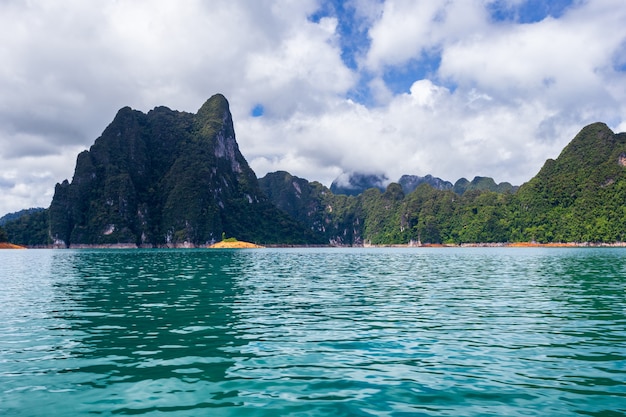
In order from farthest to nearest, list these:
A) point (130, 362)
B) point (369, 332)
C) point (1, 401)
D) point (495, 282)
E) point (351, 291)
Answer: point (495, 282), point (351, 291), point (369, 332), point (130, 362), point (1, 401)

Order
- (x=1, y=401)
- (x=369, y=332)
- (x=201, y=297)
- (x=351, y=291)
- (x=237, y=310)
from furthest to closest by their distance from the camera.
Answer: (x=351, y=291) → (x=201, y=297) → (x=237, y=310) → (x=369, y=332) → (x=1, y=401)

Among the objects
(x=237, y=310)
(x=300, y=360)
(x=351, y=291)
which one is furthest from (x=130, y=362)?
(x=351, y=291)

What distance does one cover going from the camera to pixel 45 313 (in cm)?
2522

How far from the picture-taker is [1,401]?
11070 millimetres

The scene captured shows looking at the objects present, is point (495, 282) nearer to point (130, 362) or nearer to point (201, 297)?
point (201, 297)

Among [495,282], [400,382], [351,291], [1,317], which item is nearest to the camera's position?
[400,382]

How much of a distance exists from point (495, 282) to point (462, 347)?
27.9m

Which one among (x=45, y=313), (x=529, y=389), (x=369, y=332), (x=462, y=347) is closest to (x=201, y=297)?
(x=45, y=313)

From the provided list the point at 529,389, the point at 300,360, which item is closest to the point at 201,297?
the point at 300,360

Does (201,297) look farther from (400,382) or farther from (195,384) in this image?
(400,382)

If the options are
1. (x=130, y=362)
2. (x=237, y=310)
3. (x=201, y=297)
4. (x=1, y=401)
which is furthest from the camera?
(x=201, y=297)

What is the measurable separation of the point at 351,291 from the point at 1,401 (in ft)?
87.3

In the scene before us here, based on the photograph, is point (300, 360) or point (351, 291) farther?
point (351, 291)

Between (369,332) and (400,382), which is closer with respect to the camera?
(400,382)
